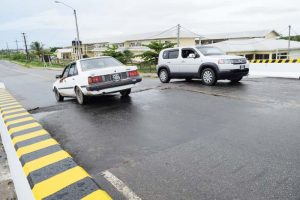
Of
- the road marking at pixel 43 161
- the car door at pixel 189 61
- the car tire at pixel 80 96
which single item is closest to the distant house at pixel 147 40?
the car door at pixel 189 61

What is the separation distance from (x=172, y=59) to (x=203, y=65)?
6.90 ft

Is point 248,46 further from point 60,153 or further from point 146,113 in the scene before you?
point 60,153

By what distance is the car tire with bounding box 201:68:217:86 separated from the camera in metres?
11.5

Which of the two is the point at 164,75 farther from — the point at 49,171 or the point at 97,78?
the point at 49,171

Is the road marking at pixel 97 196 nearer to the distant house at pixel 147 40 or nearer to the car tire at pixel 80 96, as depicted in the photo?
the car tire at pixel 80 96

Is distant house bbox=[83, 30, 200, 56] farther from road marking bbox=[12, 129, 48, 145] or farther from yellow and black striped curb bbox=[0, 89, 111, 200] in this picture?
yellow and black striped curb bbox=[0, 89, 111, 200]

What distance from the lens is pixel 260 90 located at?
10.2 meters

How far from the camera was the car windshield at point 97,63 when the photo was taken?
9.32m

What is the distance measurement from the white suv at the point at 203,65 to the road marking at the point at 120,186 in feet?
28.1

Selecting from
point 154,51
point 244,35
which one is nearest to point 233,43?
point 244,35

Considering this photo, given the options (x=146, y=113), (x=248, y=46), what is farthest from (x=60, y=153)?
(x=248, y=46)

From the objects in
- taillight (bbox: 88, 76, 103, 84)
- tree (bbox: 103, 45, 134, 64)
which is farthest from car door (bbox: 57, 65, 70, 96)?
tree (bbox: 103, 45, 134, 64)

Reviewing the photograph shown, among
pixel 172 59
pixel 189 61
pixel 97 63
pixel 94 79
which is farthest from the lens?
pixel 172 59

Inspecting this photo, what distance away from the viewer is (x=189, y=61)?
12.5 metres
